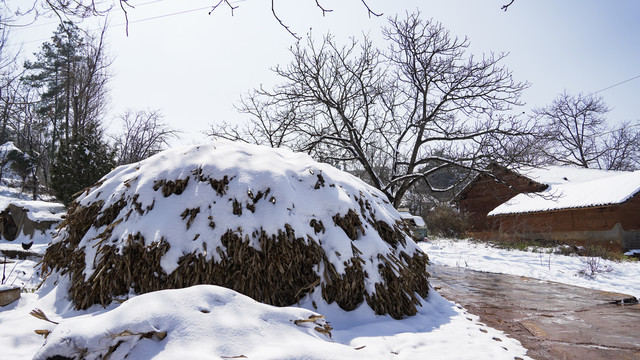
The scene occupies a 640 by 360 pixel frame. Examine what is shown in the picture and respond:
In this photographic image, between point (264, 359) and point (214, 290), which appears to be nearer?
point (264, 359)

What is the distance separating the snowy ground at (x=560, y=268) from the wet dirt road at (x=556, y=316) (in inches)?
54.5

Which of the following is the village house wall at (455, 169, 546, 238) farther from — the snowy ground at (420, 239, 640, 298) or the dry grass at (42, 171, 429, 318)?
the dry grass at (42, 171, 429, 318)

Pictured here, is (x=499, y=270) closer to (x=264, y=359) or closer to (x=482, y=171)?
(x=482, y=171)

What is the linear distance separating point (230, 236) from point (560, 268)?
405 inches

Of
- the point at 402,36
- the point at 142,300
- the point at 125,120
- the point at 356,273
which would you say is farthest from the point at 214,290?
the point at 125,120

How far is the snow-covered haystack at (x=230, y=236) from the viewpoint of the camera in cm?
328

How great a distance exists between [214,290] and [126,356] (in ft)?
1.89

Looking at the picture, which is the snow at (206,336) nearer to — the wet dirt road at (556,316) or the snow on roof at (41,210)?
the wet dirt road at (556,316)

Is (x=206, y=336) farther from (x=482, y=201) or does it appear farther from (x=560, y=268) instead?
(x=482, y=201)

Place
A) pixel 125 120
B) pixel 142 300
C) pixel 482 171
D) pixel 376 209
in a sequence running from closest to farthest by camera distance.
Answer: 1. pixel 142 300
2. pixel 376 209
3. pixel 482 171
4. pixel 125 120

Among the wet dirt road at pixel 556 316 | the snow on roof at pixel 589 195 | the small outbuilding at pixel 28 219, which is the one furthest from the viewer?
the snow on roof at pixel 589 195

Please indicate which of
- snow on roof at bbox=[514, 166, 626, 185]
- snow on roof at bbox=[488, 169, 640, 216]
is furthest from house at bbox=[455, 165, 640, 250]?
snow on roof at bbox=[514, 166, 626, 185]

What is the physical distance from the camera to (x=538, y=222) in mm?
18031

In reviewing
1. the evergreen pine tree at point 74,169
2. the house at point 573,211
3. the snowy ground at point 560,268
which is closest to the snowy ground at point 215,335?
the snowy ground at point 560,268
